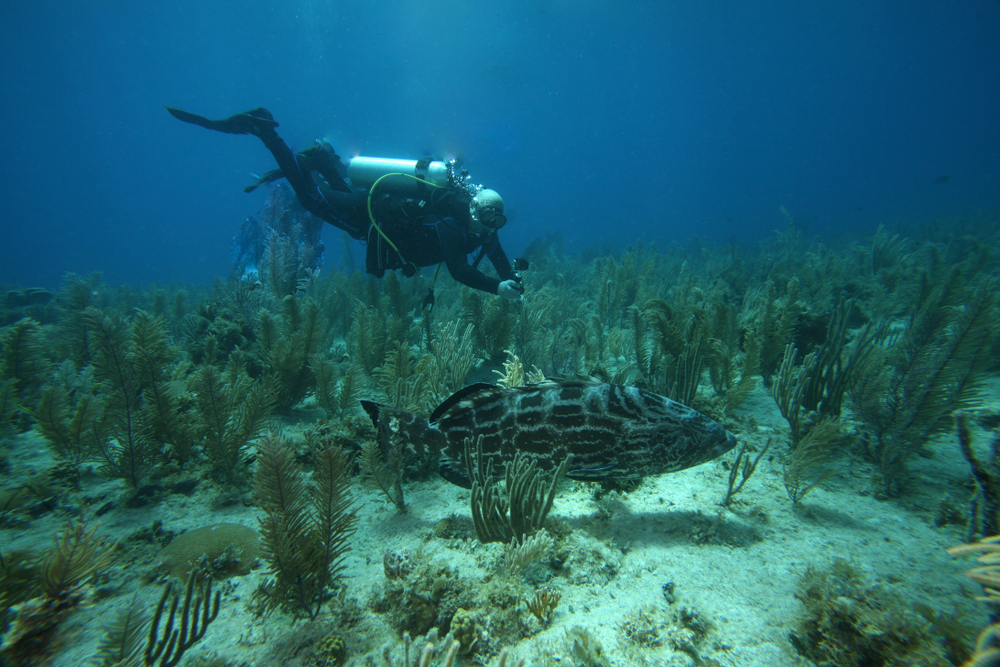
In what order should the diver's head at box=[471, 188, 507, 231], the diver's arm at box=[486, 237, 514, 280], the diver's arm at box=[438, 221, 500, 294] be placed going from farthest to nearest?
the diver's arm at box=[486, 237, 514, 280] → the diver's head at box=[471, 188, 507, 231] → the diver's arm at box=[438, 221, 500, 294]

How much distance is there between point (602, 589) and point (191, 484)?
366 centimetres

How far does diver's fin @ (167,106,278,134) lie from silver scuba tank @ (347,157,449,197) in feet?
9.06

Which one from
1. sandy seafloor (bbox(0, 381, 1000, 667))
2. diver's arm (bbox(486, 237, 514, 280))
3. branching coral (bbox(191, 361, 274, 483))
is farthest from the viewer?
diver's arm (bbox(486, 237, 514, 280))

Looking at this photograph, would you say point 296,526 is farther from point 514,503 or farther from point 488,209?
point 488,209

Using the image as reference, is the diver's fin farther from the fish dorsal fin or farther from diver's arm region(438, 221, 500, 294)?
the fish dorsal fin

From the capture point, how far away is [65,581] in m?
1.87

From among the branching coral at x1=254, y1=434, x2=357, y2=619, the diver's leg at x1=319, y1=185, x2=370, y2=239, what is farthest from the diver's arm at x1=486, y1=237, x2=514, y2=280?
the branching coral at x1=254, y1=434, x2=357, y2=619

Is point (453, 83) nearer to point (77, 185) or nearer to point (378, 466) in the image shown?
point (378, 466)

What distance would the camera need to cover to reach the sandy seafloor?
6.36 feet

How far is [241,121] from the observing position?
9289 millimetres

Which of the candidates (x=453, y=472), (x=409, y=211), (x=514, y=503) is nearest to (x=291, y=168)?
(x=409, y=211)

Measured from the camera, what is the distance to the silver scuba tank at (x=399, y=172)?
7.34 m

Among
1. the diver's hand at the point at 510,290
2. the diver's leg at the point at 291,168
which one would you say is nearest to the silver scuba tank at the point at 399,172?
the diver's leg at the point at 291,168

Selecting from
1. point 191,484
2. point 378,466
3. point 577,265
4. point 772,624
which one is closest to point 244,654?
point 378,466
